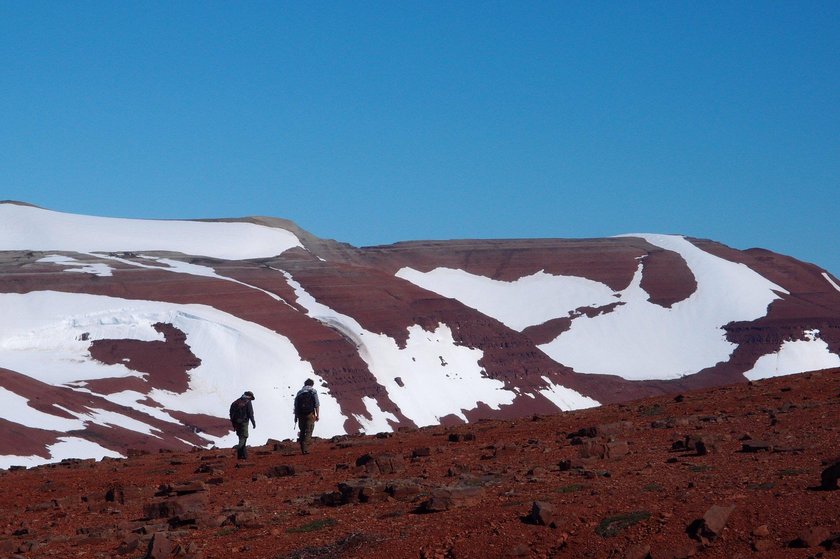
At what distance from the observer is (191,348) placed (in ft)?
266

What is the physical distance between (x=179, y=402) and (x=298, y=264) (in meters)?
44.6

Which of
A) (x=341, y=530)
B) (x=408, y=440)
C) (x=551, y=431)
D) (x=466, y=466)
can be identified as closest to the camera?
(x=341, y=530)

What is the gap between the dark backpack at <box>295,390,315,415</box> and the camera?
22.5 meters

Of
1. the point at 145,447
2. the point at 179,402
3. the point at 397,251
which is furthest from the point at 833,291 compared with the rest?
the point at 145,447

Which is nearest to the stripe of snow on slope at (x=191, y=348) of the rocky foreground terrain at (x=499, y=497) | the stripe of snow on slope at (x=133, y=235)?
the stripe of snow on slope at (x=133, y=235)

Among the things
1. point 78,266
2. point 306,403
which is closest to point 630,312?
point 78,266

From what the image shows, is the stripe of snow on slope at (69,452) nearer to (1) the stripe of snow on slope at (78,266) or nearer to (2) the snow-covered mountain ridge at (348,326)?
(2) the snow-covered mountain ridge at (348,326)

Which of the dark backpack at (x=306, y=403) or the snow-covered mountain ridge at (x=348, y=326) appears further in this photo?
the snow-covered mountain ridge at (x=348, y=326)

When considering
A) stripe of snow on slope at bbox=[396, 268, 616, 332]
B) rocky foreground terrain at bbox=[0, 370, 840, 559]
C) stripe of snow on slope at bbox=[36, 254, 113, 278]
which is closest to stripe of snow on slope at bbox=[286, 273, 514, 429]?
stripe of snow on slope at bbox=[36, 254, 113, 278]

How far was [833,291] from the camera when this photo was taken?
149m

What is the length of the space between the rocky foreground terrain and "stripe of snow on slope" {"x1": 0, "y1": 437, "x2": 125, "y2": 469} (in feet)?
86.1

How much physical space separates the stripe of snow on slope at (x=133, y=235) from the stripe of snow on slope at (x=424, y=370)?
2702cm

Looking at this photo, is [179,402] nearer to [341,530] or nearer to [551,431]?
[551,431]

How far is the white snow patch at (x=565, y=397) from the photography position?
100 meters
